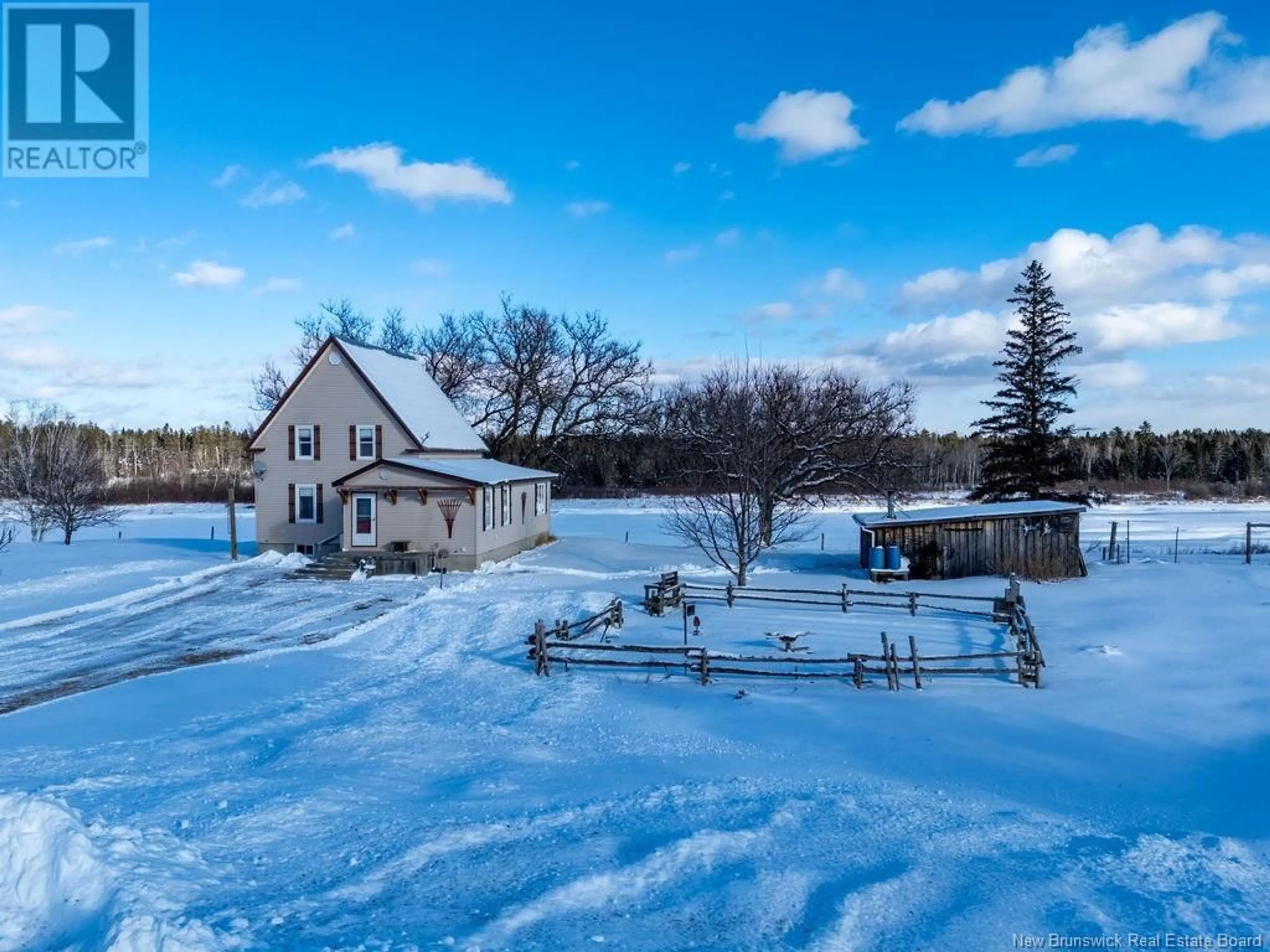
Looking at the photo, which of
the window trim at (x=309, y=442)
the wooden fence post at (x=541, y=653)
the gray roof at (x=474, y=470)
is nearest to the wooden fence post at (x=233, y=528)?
the window trim at (x=309, y=442)

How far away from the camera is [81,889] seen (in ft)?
23.5

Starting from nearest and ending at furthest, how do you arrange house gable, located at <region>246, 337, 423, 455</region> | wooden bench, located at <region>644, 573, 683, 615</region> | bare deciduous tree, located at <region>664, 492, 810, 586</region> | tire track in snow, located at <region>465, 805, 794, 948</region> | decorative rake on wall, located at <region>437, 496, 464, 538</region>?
tire track in snow, located at <region>465, 805, 794, 948</region> → wooden bench, located at <region>644, 573, 683, 615</region> → bare deciduous tree, located at <region>664, 492, 810, 586</region> → decorative rake on wall, located at <region>437, 496, 464, 538</region> → house gable, located at <region>246, 337, 423, 455</region>

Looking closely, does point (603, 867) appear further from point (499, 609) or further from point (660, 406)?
point (660, 406)

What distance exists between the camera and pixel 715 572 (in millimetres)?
29719

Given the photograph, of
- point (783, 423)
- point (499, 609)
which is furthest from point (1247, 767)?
point (783, 423)

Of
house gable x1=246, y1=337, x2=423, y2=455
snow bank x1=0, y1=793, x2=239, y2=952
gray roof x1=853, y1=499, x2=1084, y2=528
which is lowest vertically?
snow bank x1=0, y1=793, x2=239, y2=952

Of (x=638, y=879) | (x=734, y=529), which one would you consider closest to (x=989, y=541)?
(x=734, y=529)

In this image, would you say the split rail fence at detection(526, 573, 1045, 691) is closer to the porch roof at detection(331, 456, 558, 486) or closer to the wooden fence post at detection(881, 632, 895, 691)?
the wooden fence post at detection(881, 632, 895, 691)

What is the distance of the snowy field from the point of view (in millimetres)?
6996

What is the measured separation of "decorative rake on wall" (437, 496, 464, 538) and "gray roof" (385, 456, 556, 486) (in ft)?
3.08

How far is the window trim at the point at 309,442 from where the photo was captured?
34.1 metres

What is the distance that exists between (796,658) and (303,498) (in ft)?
83.9

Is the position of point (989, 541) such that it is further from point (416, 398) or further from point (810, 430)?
point (416, 398)

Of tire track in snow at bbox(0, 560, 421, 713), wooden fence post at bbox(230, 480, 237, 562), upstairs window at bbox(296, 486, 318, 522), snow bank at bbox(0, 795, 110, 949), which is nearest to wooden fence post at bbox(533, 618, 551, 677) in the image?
tire track in snow at bbox(0, 560, 421, 713)
